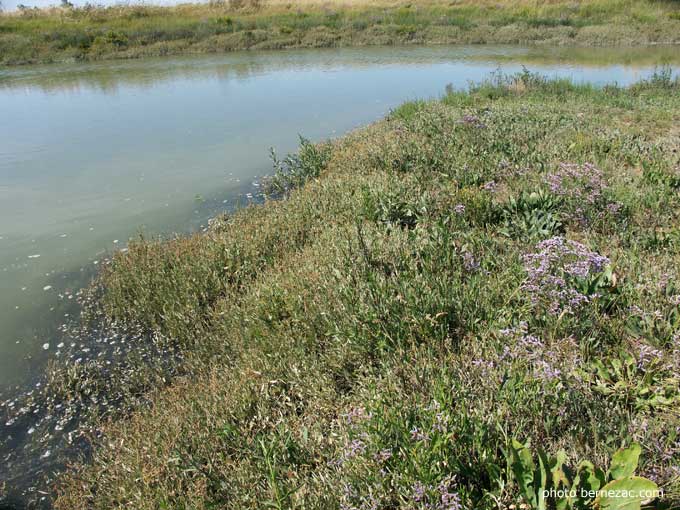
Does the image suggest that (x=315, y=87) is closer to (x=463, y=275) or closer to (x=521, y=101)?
(x=521, y=101)

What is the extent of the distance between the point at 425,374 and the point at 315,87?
20288 millimetres

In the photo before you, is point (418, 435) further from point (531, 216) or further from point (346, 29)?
point (346, 29)

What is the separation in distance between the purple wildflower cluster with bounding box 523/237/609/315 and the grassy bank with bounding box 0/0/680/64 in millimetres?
37401

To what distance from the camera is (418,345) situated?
4.12 m

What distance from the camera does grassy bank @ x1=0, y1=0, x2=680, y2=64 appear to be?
1448 inches

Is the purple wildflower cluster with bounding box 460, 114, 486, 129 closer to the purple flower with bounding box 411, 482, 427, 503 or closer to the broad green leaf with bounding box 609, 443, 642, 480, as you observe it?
the broad green leaf with bounding box 609, 443, 642, 480

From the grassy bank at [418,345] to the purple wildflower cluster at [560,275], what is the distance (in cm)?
2

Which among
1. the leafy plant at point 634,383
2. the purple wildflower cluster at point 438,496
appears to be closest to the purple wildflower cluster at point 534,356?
the leafy plant at point 634,383

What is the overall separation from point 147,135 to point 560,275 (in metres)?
13.6

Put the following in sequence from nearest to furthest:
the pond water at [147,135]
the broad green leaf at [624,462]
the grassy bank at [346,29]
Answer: the broad green leaf at [624,462] → the pond water at [147,135] → the grassy bank at [346,29]

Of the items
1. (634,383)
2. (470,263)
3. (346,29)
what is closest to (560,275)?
(470,263)

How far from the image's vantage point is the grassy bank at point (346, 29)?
3678 cm

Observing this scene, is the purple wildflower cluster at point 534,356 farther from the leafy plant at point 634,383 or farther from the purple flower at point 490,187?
the purple flower at point 490,187

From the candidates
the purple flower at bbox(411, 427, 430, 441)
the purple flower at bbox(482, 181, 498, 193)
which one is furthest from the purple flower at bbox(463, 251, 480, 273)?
the purple flower at bbox(411, 427, 430, 441)
